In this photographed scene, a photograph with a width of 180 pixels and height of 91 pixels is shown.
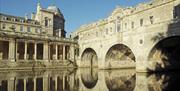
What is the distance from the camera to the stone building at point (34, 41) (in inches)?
1656

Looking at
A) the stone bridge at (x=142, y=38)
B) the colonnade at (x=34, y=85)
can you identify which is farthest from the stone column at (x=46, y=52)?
the colonnade at (x=34, y=85)

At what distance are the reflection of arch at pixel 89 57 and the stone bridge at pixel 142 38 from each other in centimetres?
255

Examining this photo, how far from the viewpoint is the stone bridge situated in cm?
3044

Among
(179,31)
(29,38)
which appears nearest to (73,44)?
(29,38)

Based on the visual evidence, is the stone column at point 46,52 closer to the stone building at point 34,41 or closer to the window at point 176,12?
the stone building at point 34,41

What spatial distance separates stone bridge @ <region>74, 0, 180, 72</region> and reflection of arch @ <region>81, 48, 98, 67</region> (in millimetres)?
2546

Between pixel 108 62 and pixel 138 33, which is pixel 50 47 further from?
pixel 138 33

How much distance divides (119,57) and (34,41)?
16.8 metres

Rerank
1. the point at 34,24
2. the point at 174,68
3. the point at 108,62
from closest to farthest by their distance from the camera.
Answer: the point at 174,68
the point at 108,62
the point at 34,24

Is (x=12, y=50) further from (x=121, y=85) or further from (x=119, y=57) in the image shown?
(x=121, y=85)

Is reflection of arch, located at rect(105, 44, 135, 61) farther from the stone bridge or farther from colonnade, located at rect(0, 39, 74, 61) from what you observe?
colonnade, located at rect(0, 39, 74, 61)

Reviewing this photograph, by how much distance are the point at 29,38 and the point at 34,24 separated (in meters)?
14.7

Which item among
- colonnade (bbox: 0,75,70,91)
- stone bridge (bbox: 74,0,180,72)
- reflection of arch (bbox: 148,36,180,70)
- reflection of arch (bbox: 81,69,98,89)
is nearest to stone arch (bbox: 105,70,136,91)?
reflection of arch (bbox: 81,69,98,89)

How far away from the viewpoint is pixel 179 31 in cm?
2833
